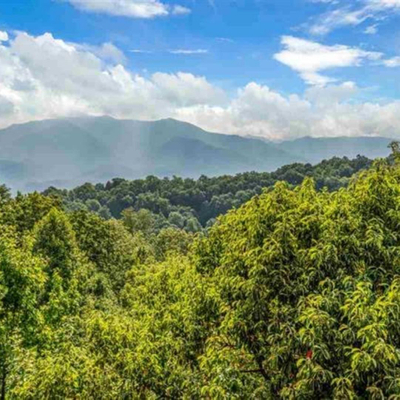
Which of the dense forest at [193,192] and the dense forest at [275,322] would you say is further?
the dense forest at [193,192]

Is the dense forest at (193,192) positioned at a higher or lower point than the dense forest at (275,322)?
lower

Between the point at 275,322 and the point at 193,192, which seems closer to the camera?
the point at 275,322

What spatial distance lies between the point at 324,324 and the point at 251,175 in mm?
152964

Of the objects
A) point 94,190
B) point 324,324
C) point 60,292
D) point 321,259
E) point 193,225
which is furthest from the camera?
point 94,190

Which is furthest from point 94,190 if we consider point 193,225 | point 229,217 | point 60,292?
point 229,217

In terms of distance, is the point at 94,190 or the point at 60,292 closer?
the point at 60,292

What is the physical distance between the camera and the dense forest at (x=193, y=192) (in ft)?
443

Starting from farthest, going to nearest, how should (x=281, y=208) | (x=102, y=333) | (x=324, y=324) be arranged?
(x=102, y=333) → (x=281, y=208) → (x=324, y=324)

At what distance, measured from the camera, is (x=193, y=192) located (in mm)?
146000

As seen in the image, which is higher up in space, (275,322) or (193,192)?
(275,322)

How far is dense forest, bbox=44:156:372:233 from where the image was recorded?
135 metres

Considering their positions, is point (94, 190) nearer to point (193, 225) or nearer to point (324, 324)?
point (193, 225)

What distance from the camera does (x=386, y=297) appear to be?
6133mm

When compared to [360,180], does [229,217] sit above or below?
below
